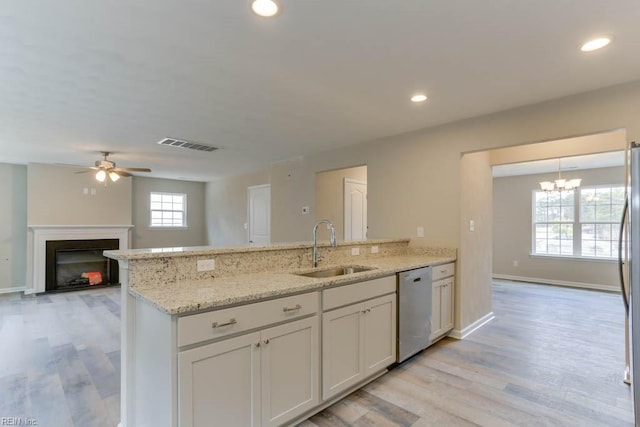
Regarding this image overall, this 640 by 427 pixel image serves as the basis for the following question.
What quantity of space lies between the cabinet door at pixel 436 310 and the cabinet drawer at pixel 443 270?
0.06m

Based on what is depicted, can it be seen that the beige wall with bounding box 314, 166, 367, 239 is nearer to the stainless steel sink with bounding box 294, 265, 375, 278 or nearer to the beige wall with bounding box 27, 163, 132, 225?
the stainless steel sink with bounding box 294, 265, 375, 278

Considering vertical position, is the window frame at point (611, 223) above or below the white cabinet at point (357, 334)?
above

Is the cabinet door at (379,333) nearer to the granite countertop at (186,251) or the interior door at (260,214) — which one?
the granite countertop at (186,251)

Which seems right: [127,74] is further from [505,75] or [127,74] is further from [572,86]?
[572,86]

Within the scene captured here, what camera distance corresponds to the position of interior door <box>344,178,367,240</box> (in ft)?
18.9

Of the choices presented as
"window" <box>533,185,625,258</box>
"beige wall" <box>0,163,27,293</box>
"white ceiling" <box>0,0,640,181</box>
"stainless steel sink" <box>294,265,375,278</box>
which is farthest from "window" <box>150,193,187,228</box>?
"window" <box>533,185,625,258</box>

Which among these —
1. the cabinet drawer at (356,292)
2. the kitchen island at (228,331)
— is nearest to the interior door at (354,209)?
the cabinet drawer at (356,292)

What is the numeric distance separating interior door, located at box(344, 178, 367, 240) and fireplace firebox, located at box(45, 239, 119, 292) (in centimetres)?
511

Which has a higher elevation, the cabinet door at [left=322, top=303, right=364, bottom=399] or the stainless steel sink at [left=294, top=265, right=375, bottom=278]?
the stainless steel sink at [left=294, top=265, right=375, bottom=278]

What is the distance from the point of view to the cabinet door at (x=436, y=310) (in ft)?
10.6

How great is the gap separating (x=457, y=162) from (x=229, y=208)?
18.6ft

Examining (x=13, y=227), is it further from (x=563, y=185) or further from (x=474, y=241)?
(x=563, y=185)

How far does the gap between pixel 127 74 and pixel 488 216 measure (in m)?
4.37

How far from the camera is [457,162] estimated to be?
142 inches
